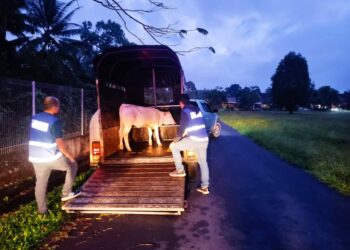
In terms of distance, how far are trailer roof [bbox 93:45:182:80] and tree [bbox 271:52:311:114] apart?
59.2 m

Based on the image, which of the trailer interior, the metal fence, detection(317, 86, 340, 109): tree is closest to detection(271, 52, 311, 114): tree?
the trailer interior

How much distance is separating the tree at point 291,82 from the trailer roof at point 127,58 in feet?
194

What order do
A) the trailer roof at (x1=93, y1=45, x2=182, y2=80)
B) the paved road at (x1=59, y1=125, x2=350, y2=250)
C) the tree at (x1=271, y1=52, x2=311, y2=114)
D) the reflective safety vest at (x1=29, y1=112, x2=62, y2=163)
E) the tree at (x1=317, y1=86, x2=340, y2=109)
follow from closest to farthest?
the paved road at (x1=59, y1=125, x2=350, y2=250) → the reflective safety vest at (x1=29, y1=112, x2=62, y2=163) → the trailer roof at (x1=93, y1=45, x2=182, y2=80) → the tree at (x1=271, y1=52, x2=311, y2=114) → the tree at (x1=317, y1=86, x2=340, y2=109)

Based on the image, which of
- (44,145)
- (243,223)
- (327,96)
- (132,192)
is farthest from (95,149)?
(327,96)

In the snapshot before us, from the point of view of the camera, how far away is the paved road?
4691 mm

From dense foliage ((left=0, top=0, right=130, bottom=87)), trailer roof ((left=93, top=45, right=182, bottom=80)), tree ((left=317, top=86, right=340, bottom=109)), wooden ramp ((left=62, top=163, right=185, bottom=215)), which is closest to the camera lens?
wooden ramp ((left=62, top=163, right=185, bottom=215))

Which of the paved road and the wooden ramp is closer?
the paved road

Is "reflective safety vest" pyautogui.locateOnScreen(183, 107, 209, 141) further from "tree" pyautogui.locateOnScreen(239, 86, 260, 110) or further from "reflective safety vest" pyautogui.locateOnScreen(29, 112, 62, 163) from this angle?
"tree" pyautogui.locateOnScreen(239, 86, 260, 110)

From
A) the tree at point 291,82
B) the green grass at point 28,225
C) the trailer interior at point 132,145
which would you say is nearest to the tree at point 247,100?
the tree at point 291,82

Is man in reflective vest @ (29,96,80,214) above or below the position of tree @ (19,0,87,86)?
below

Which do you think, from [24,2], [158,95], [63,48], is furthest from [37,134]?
[63,48]

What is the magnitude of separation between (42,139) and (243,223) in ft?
11.6

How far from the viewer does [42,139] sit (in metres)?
5.54

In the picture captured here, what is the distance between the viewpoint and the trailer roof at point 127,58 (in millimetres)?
7738
